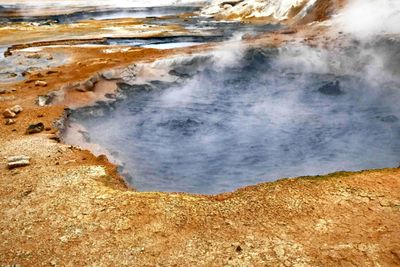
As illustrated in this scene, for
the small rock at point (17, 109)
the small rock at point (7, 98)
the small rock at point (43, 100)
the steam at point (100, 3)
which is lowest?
the small rock at point (7, 98)

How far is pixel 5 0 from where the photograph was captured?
3666 inches

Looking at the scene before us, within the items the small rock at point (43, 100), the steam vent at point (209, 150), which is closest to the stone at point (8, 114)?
the steam vent at point (209, 150)

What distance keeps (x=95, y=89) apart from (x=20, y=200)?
11.0 m

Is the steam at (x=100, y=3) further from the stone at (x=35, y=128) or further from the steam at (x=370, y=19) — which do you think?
the stone at (x=35, y=128)

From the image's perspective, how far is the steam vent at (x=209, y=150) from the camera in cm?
780

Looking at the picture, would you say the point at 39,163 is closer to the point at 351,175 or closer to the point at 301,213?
the point at 301,213

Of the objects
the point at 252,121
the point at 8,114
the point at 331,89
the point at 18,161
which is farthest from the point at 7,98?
the point at 331,89

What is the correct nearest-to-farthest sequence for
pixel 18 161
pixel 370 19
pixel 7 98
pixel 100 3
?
pixel 18 161
pixel 7 98
pixel 370 19
pixel 100 3

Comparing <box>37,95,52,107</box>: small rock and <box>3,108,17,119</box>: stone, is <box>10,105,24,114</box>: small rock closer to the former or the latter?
<box>3,108,17,119</box>: stone

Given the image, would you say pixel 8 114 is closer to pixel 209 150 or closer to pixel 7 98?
pixel 7 98

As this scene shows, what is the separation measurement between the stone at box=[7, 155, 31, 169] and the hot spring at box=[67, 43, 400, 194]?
9.40 feet

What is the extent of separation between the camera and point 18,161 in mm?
11430

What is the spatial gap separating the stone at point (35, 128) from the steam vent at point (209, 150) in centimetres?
9

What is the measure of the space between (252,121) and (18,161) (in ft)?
31.3
